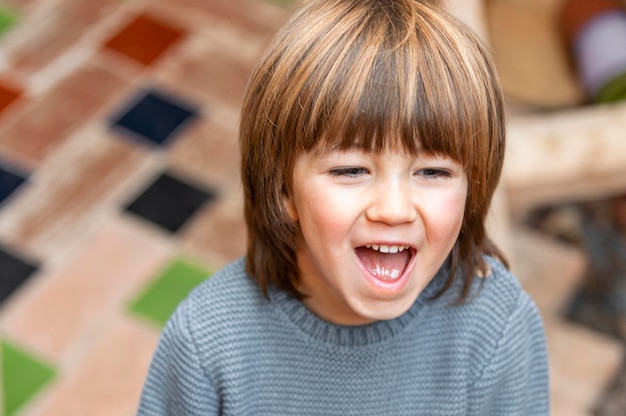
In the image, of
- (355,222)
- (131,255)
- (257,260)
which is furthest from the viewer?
(131,255)

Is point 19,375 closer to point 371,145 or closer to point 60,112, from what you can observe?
point 60,112

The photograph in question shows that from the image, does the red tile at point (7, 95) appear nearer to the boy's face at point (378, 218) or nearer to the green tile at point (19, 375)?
the green tile at point (19, 375)

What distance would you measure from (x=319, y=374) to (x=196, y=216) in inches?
46.7

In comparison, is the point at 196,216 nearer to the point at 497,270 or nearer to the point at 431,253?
the point at 497,270

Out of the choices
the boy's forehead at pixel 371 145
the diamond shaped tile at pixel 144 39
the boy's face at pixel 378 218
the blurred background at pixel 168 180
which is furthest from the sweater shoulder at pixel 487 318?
the diamond shaped tile at pixel 144 39

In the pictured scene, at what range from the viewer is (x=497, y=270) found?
106 centimetres

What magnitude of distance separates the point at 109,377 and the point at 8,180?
619 mm

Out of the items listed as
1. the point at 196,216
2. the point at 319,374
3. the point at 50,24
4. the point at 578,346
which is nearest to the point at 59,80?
the point at 50,24

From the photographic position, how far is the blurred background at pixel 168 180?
169 cm

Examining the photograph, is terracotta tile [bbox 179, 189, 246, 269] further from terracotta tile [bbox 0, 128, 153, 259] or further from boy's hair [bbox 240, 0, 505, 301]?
boy's hair [bbox 240, 0, 505, 301]

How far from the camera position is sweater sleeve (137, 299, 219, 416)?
3.27 ft

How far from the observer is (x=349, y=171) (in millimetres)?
849

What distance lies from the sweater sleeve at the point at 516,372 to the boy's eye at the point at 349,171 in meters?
0.31

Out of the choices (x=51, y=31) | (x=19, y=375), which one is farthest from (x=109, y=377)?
(x=51, y=31)
